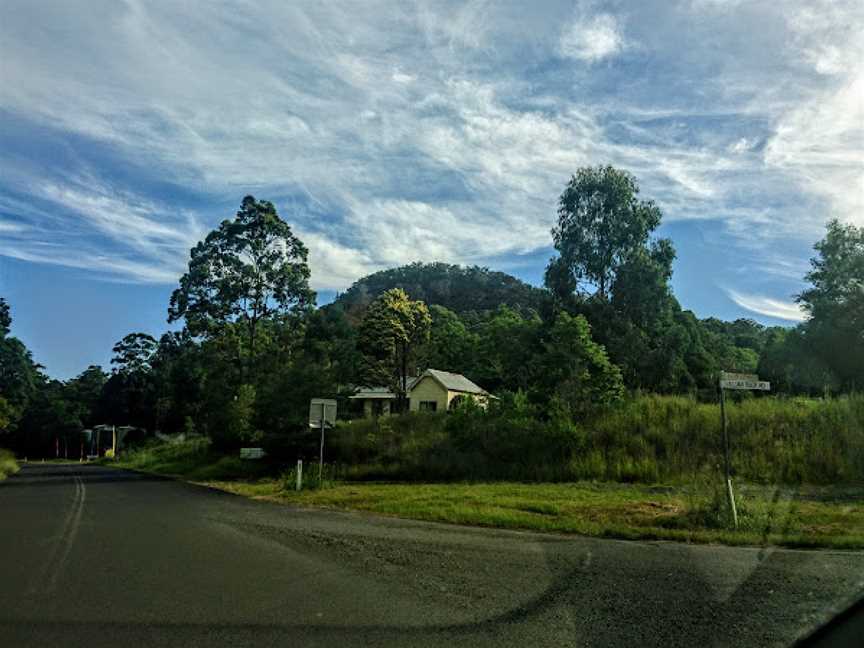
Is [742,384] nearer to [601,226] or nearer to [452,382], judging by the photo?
[601,226]

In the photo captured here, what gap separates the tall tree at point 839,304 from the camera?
120ft

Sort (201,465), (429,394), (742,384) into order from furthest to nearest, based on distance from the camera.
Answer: (429,394), (201,465), (742,384)

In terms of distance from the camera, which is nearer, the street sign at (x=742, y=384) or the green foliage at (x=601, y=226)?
the street sign at (x=742, y=384)

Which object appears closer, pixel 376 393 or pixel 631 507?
pixel 631 507

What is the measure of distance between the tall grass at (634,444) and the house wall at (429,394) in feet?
90.8

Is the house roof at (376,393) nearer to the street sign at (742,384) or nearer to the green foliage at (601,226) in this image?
the green foliage at (601,226)

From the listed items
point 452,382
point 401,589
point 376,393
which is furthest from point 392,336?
point 401,589

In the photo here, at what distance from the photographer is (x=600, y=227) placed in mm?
46969

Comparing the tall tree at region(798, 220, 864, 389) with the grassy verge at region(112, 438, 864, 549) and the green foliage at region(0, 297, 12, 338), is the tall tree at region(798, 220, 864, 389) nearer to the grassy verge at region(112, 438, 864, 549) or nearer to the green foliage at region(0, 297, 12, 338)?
the grassy verge at region(112, 438, 864, 549)

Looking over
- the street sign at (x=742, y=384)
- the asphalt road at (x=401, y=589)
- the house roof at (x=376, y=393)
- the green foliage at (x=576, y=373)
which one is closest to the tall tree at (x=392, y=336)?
the house roof at (x=376, y=393)

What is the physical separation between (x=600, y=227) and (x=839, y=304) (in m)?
15.0

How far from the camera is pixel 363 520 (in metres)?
14.0

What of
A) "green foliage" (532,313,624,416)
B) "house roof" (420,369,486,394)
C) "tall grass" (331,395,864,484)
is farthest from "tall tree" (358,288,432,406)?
"tall grass" (331,395,864,484)

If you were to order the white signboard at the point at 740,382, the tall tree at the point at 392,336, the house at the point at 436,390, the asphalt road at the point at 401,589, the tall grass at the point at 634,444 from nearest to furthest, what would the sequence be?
the asphalt road at the point at 401,589, the white signboard at the point at 740,382, the tall grass at the point at 634,444, the tall tree at the point at 392,336, the house at the point at 436,390
